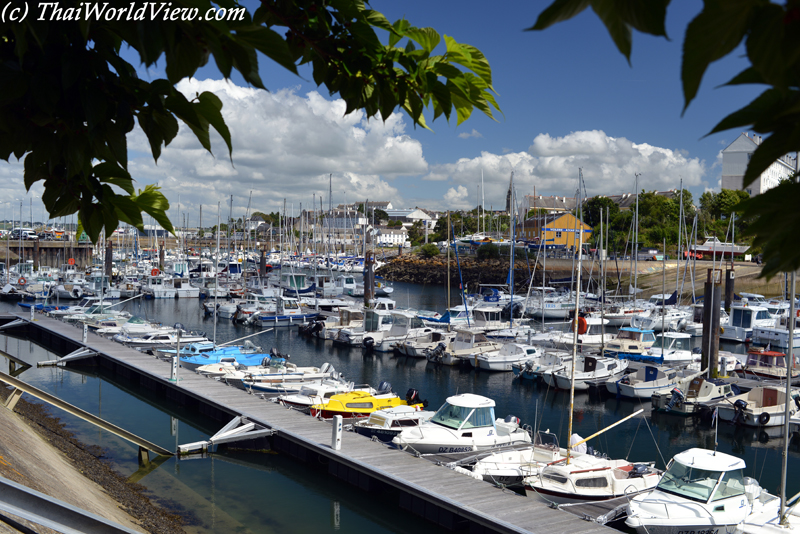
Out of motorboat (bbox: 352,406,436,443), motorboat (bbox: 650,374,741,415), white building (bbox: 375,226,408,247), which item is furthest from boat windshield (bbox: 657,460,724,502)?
white building (bbox: 375,226,408,247)

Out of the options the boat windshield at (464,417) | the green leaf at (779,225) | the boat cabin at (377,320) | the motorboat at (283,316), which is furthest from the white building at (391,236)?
the green leaf at (779,225)

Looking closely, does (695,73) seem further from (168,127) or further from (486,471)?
(486,471)

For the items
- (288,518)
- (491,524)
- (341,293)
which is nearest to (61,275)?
(341,293)

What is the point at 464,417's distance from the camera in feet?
59.0

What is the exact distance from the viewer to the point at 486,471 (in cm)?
1548

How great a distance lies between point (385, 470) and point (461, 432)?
3.23 metres

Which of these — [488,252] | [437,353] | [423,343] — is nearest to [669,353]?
[437,353]

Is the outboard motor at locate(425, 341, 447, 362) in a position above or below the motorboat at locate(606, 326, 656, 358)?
below

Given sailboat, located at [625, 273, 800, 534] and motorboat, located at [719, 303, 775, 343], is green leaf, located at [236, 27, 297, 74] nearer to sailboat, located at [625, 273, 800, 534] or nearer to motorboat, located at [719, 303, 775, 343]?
sailboat, located at [625, 273, 800, 534]

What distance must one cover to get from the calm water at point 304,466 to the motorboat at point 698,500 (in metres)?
4.71

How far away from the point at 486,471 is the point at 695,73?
15.7m

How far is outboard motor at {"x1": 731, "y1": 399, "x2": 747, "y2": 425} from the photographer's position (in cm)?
2374

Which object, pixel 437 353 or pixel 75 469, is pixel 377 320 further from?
pixel 75 469

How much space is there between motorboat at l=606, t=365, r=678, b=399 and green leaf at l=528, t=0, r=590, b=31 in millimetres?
28759
